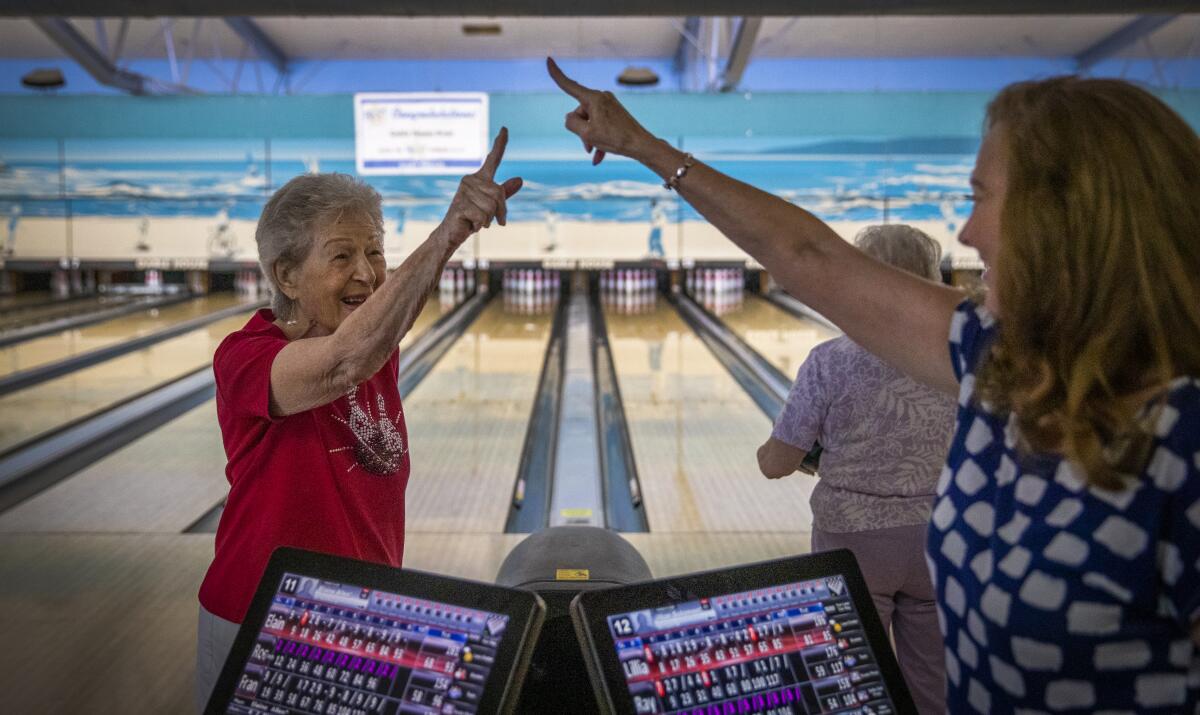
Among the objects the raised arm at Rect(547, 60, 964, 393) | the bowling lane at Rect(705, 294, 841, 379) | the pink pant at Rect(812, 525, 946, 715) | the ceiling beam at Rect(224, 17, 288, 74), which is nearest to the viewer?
the raised arm at Rect(547, 60, 964, 393)

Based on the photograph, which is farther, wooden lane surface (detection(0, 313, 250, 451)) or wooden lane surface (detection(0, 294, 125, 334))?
wooden lane surface (detection(0, 294, 125, 334))

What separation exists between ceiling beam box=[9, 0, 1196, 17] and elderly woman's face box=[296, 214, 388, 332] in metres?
2.57

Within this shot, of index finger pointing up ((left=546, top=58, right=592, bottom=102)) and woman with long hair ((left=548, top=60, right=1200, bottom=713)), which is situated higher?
index finger pointing up ((left=546, top=58, right=592, bottom=102))

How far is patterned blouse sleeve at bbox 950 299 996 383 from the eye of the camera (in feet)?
3.25

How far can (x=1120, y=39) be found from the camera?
8812 mm

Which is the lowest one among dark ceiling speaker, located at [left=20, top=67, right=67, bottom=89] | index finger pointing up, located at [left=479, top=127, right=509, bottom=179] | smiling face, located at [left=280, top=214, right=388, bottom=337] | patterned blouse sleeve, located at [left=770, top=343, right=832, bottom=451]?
patterned blouse sleeve, located at [left=770, top=343, right=832, bottom=451]

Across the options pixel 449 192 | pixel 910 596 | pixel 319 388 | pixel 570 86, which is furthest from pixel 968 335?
pixel 449 192

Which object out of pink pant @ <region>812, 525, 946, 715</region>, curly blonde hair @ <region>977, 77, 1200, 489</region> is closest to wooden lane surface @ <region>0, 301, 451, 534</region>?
pink pant @ <region>812, 525, 946, 715</region>

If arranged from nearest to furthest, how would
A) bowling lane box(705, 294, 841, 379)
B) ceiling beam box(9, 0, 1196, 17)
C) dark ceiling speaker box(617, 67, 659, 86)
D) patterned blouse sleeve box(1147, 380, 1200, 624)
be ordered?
patterned blouse sleeve box(1147, 380, 1200, 624)
ceiling beam box(9, 0, 1196, 17)
bowling lane box(705, 294, 841, 379)
dark ceiling speaker box(617, 67, 659, 86)

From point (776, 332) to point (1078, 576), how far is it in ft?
21.1

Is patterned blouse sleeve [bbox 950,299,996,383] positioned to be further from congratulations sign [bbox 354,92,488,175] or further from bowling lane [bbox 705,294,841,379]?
congratulations sign [bbox 354,92,488,175]

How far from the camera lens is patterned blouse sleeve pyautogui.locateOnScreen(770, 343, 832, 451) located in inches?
76.6

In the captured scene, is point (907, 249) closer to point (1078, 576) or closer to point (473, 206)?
point (473, 206)

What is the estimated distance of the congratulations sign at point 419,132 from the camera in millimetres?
8102
